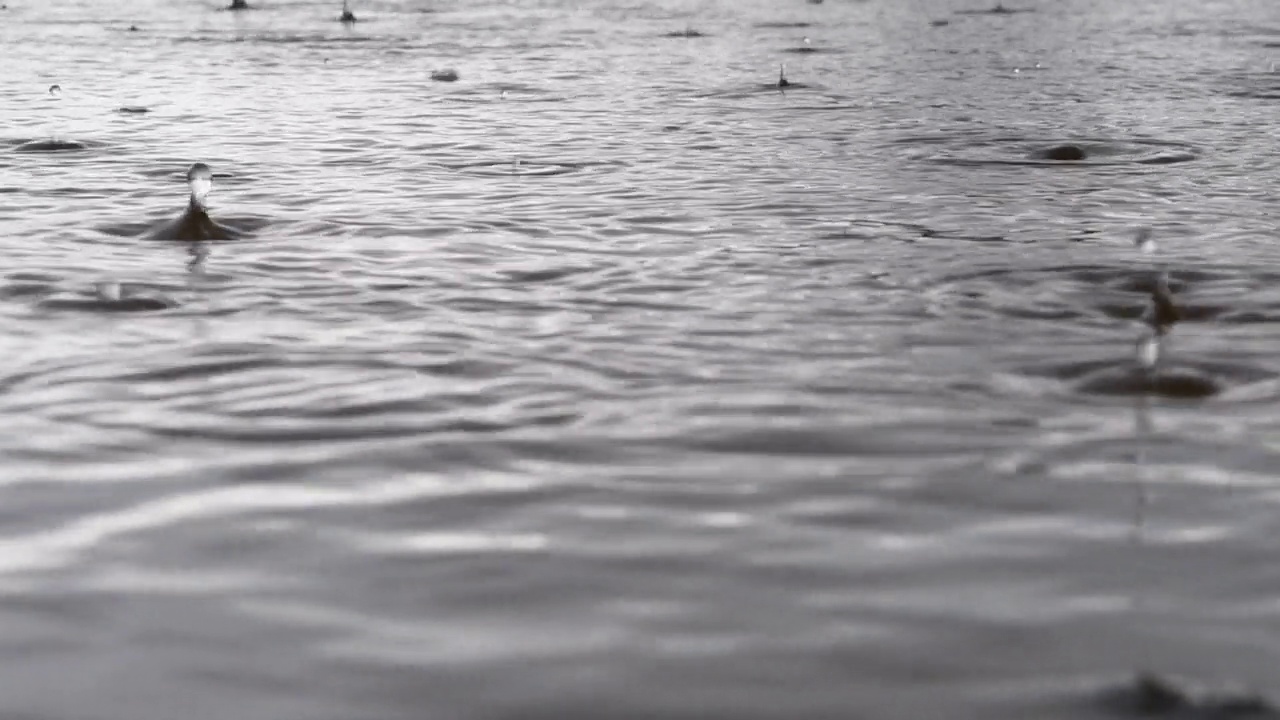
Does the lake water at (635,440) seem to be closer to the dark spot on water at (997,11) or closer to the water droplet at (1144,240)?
the water droplet at (1144,240)

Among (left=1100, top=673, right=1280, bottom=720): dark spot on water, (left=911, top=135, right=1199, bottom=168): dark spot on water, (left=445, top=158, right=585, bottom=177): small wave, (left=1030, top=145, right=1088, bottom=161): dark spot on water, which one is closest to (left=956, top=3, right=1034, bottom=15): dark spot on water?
(left=911, top=135, right=1199, bottom=168): dark spot on water

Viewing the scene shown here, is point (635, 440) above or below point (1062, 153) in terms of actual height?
above

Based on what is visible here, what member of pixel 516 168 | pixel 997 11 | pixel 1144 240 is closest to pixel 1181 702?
pixel 1144 240

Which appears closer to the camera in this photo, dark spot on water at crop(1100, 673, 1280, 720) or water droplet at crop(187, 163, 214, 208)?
dark spot on water at crop(1100, 673, 1280, 720)

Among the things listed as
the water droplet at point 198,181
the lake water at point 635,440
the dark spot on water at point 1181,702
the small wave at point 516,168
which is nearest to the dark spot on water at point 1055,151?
the lake water at point 635,440

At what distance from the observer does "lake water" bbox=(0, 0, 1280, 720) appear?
10.2 ft

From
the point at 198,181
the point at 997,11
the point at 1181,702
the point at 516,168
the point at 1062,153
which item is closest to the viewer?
the point at 1181,702

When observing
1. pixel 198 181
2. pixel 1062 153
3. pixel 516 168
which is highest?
pixel 198 181

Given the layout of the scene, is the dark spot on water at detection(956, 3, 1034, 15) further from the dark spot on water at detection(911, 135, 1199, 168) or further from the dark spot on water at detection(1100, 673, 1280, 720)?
the dark spot on water at detection(1100, 673, 1280, 720)

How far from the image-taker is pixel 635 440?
15.3ft

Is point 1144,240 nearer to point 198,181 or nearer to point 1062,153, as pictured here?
point 1062,153

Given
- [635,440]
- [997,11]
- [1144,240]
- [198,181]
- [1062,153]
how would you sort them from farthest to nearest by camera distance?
[997,11] < [1062,153] < [198,181] < [1144,240] < [635,440]

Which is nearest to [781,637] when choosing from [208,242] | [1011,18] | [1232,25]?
[208,242]

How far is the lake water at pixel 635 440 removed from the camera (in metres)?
3.12
